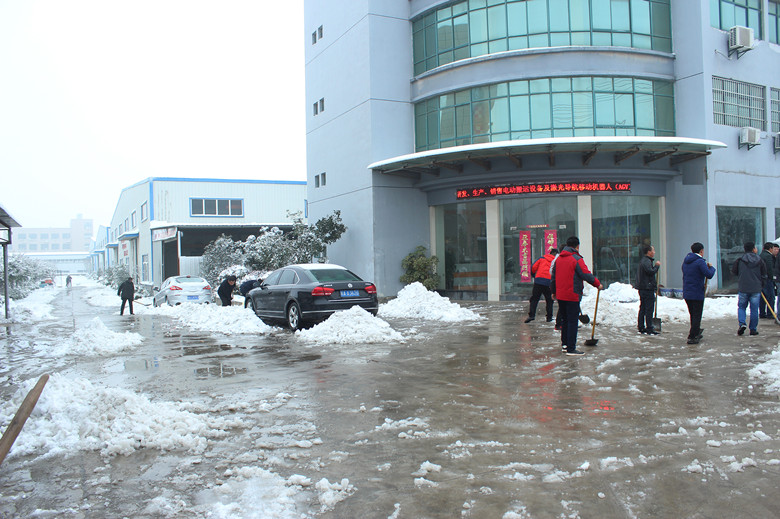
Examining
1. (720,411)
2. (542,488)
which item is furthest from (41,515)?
(720,411)

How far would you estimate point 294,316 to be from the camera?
13656mm

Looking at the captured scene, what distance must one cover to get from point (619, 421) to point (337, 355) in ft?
17.7

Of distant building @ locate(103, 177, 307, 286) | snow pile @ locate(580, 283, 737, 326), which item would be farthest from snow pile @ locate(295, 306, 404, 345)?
distant building @ locate(103, 177, 307, 286)

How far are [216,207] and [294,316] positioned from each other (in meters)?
31.2

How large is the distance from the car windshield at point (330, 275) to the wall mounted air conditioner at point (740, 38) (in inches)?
645

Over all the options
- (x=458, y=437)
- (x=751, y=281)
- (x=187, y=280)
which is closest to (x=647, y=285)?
(x=751, y=281)

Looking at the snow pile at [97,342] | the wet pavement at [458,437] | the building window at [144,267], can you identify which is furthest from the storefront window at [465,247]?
the building window at [144,267]

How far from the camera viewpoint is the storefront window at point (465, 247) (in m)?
22.2

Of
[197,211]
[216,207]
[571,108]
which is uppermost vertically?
[571,108]

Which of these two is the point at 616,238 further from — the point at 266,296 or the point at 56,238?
the point at 56,238

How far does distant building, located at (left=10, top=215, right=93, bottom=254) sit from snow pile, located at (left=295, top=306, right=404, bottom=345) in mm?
162748

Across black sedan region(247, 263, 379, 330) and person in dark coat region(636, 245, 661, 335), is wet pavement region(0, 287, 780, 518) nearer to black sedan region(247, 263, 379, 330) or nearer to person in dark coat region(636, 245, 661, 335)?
person in dark coat region(636, 245, 661, 335)

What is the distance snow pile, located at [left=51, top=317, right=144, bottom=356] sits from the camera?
1133cm

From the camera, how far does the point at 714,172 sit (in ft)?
67.7
